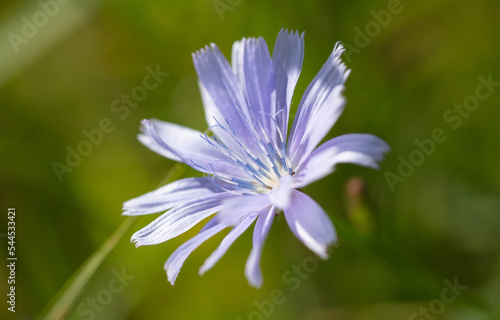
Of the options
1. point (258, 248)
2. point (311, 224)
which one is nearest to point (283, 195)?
point (311, 224)

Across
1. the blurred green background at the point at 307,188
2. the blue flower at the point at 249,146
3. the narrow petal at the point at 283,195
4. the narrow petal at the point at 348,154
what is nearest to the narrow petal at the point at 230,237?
the blue flower at the point at 249,146

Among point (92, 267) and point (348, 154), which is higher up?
point (92, 267)

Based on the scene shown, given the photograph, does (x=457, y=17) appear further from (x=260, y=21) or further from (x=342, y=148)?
(x=342, y=148)

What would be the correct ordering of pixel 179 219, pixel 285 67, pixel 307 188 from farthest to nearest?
1. pixel 307 188
2. pixel 285 67
3. pixel 179 219

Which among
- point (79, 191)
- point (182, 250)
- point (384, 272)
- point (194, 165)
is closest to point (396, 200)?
point (384, 272)

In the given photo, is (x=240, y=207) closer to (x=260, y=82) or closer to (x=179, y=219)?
(x=179, y=219)

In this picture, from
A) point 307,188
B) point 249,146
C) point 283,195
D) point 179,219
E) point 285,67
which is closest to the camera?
point 283,195

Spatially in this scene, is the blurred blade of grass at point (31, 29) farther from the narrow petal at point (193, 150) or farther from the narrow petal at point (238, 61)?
the narrow petal at point (238, 61)
